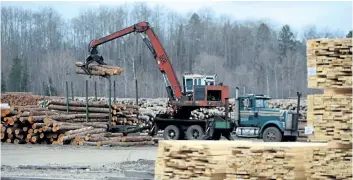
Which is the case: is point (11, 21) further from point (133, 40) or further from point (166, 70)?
point (166, 70)

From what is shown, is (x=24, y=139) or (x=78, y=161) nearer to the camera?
(x=78, y=161)

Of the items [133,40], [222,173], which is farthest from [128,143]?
[133,40]

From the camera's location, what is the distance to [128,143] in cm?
2828

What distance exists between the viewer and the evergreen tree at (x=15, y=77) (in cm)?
5984

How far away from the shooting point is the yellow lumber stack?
31.9ft

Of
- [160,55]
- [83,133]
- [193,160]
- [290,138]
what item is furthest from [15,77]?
[193,160]

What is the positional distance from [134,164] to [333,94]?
34.6 ft

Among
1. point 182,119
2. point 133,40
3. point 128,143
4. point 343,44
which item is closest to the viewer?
point 343,44

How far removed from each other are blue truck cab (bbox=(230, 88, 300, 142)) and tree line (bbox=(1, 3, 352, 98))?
34.8m

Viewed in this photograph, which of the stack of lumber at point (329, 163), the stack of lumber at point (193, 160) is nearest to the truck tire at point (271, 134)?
the stack of lumber at point (193, 160)

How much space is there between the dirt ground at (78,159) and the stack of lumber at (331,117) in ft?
22.9

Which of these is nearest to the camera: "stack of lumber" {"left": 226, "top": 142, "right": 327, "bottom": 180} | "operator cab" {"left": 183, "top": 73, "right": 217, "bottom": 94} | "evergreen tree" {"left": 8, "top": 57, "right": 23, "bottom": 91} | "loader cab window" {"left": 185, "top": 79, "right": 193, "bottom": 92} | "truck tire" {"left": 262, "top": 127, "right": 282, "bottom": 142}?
"stack of lumber" {"left": 226, "top": 142, "right": 327, "bottom": 180}

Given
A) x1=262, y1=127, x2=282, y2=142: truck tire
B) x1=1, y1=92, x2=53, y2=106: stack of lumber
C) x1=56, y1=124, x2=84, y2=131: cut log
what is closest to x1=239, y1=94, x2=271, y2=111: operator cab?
x1=262, y1=127, x2=282, y2=142: truck tire

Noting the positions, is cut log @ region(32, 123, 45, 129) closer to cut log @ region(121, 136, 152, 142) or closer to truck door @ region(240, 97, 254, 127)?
cut log @ region(121, 136, 152, 142)
